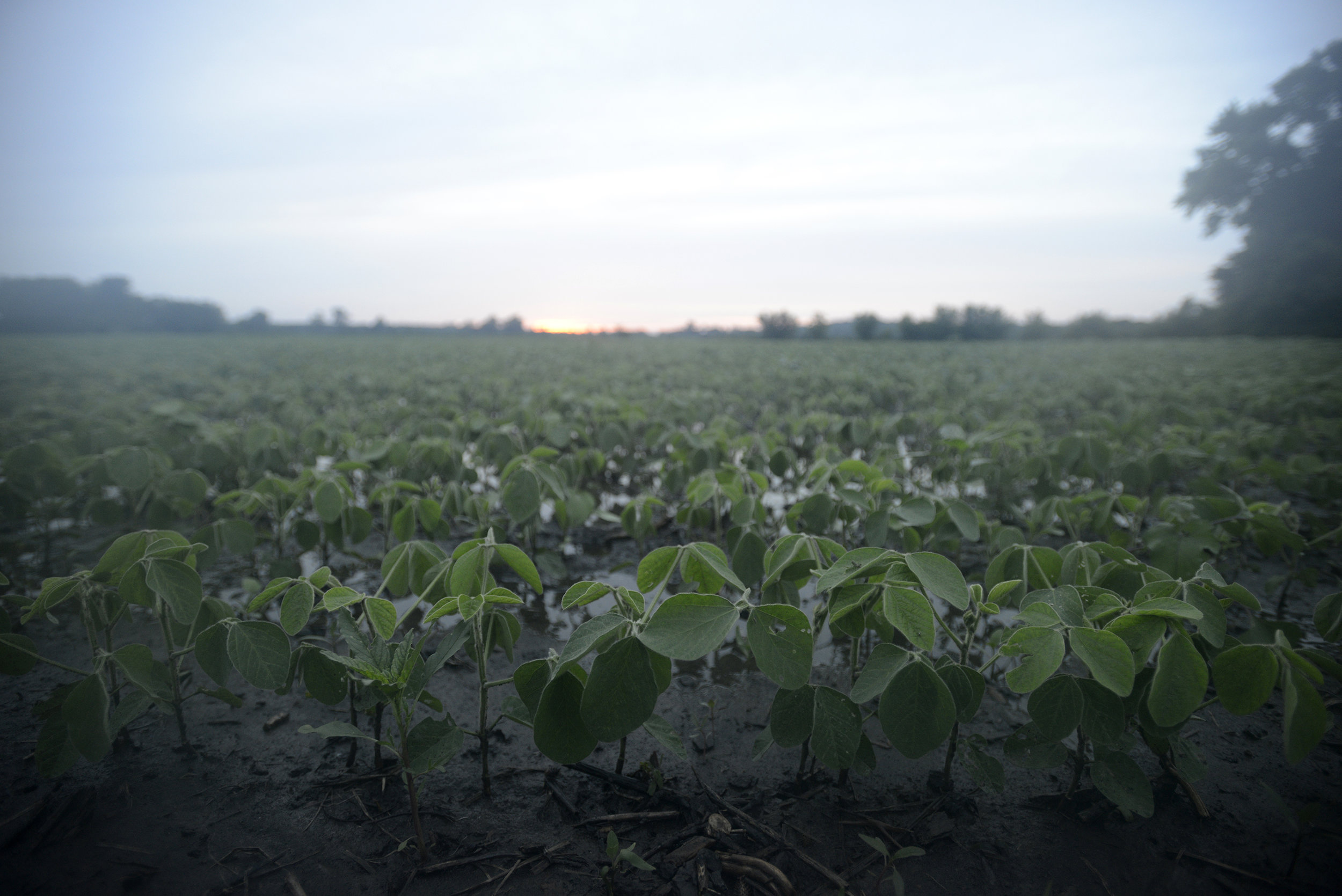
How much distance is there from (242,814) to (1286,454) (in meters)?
8.60

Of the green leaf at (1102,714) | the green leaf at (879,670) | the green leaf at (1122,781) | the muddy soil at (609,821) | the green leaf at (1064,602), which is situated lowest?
the muddy soil at (609,821)

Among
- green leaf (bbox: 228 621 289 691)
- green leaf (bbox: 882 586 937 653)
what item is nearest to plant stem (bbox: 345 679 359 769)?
green leaf (bbox: 228 621 289 691)

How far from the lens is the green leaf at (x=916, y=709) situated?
122cm

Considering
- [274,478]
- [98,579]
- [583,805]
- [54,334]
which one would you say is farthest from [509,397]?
[54,334]

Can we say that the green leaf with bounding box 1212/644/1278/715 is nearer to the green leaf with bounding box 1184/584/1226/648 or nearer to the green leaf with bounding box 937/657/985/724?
the green leaf with bounding box 1184/584/1226/648

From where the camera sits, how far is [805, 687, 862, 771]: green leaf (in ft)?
4.38

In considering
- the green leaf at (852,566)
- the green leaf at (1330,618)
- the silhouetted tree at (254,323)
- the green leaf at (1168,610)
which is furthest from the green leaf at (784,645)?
the silhouetted tree at (254,323)

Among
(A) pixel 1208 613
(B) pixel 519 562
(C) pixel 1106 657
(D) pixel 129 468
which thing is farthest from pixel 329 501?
(A) pixel 1208 613

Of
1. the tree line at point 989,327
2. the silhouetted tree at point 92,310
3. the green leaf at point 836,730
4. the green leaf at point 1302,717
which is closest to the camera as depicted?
the green leaf at point 1302,717

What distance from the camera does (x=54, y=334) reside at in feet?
102

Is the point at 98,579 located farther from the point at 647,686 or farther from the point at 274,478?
the point at 647,686

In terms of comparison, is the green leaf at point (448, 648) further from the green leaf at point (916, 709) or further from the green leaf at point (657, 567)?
the green leaf at point (916, 709)

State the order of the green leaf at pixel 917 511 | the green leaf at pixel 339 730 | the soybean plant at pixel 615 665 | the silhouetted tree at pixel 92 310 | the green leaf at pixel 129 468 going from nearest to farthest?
the soybean plant at pixel 615 665
the green leaf at pixel 339 730
the green leaf at pixel 917 511
the green leaf at pixel 129 468
the silhouetted tree at pixel 92 310

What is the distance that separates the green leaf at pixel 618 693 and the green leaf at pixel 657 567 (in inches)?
9.1
